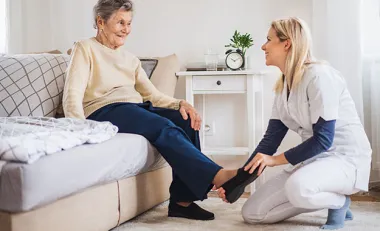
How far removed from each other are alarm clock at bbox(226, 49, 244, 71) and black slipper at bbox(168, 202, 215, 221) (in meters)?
1.09

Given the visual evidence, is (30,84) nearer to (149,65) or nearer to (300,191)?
(149,65)

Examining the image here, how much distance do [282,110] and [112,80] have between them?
788 millimetres

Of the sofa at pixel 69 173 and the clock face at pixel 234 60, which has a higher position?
the clock face at pixel 234 60

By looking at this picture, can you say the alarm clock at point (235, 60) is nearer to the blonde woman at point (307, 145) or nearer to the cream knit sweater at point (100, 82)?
the cream knit sweater at point (100, 82)

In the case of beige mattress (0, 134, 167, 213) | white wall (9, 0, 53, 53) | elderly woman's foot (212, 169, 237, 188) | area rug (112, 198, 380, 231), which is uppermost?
white wall (9, 0, 53, 53)

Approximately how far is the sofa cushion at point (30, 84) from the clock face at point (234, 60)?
38.3 inches

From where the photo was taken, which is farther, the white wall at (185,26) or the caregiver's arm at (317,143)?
the white wall at (185,26)

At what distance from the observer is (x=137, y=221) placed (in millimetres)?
2338

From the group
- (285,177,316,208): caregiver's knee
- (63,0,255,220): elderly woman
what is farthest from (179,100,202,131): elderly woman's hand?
(285,177,316,208): caregiver's knee

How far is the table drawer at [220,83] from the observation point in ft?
10.2

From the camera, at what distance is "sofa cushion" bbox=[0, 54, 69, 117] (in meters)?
2.49

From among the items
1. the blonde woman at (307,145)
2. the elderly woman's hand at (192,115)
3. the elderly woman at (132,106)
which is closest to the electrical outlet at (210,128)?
the elderly woman at (132,106)

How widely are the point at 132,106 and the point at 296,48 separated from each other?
0.76 m

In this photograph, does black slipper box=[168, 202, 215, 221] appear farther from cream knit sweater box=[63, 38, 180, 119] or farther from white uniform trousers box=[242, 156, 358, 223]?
cream knit sweater box=[63, 38, 180, 119]
